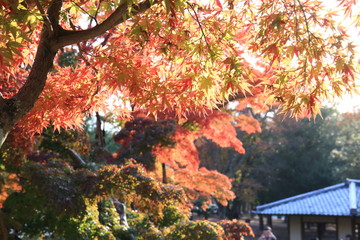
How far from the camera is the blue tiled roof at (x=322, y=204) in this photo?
18.2 m

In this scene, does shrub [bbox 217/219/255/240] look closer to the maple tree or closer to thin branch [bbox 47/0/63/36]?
the maple tree

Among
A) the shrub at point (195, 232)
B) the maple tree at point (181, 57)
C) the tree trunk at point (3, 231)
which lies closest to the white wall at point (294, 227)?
the shrub at point (195, 232)

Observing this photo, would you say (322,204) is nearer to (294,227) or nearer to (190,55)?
(294,227)

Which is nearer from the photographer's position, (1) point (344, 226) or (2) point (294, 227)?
(1) point (344, 226)

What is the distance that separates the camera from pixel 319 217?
764 inches

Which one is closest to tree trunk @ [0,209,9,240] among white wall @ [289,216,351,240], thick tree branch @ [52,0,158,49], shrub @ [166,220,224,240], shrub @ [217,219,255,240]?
shrub @ [166,220,224,240]

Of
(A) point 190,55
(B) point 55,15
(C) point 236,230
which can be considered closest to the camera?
(B) point 55,15

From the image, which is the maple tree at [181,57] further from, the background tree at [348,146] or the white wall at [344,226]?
the background tree at [348,146]

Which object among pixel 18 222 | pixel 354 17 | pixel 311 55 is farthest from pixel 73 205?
pixel 354 17

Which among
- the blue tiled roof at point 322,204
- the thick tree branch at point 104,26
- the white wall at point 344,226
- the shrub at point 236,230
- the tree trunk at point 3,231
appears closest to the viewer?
the thick tree branch at point 104,26

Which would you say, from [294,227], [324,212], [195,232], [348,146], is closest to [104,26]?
[195,232]

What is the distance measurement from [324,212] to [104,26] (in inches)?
678

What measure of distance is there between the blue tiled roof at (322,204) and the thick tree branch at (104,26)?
1666 centimetres

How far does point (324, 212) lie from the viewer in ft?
60.0
